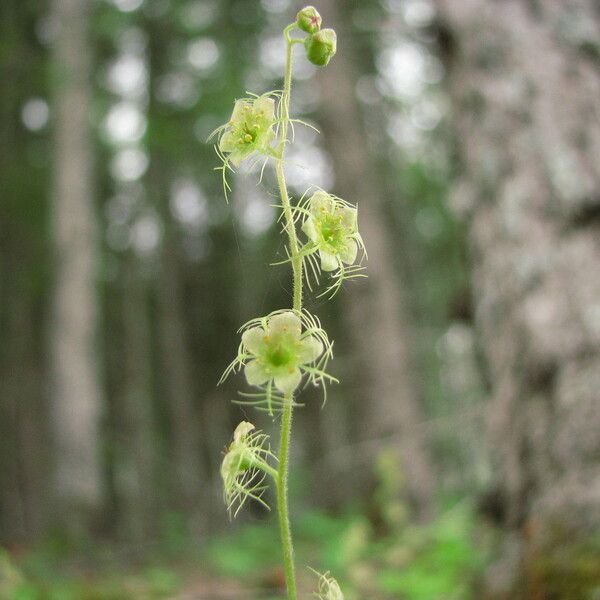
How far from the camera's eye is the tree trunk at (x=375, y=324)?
5.57m

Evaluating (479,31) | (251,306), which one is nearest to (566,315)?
(479,31)

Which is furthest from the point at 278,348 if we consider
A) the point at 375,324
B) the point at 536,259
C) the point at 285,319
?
the point at 375,324

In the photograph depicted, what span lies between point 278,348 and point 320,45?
0.61m

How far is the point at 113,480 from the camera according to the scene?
44.1 feet

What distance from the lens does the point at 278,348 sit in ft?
Result: 4.42

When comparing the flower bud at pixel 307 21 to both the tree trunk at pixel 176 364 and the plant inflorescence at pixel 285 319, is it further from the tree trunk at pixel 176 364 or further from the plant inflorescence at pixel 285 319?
the tree trunk at pixel 176 364

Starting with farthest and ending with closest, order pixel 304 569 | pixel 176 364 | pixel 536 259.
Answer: pixel 176 364 → pixel 304 569 → pixel 536 259

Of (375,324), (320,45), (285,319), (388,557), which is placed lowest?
(388,557)

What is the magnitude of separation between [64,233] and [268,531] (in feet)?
12.3

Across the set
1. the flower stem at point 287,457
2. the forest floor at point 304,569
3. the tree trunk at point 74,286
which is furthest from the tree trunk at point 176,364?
the flower stem at point 287,457

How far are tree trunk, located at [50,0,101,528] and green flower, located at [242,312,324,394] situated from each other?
217 inches

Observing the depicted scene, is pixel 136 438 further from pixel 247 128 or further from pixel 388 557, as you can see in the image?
pixel 247 128

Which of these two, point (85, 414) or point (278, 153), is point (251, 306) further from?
point (278, 153)

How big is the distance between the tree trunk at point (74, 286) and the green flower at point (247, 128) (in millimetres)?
5544
